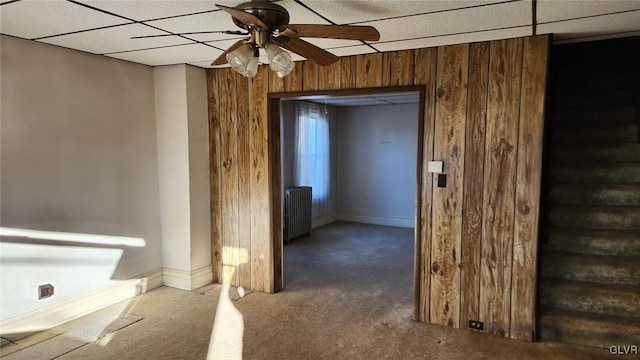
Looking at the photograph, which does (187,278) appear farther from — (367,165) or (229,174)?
(367,165)

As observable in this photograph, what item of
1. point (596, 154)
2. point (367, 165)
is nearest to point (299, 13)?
point (596, 154)

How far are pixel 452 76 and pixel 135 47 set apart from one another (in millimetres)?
2437

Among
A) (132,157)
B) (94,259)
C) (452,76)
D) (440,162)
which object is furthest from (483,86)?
(94,259)

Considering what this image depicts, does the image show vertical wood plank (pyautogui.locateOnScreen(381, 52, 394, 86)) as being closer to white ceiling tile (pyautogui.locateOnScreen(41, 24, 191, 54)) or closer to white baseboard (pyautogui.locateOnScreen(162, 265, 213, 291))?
white ceiling tile (pyautogui.locateOnScreen(41, 24, 191, 54))

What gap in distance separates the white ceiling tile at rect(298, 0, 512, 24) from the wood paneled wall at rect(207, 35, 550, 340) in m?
0.92

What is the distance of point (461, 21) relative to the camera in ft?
8.00

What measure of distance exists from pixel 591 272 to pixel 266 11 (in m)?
3.14

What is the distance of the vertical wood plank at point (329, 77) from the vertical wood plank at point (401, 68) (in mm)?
469

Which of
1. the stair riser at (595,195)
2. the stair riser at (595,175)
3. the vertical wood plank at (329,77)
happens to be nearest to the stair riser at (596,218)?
the stair riser at (595,195)

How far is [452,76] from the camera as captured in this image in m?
3.08

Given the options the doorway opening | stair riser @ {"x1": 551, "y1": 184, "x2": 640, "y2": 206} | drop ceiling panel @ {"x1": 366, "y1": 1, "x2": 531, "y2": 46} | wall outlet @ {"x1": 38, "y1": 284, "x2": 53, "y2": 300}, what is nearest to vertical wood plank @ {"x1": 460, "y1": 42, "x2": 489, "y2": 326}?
drop ceiling panel @ {"x1": 366, "y1": 1, "x2": 531, "y2": 46}

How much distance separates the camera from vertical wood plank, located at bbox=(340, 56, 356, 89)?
3.42 metres

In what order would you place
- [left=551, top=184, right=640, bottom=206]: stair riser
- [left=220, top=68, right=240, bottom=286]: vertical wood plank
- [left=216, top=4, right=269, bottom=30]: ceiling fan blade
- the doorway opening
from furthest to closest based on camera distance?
the doorway opening < [left=220, top=68, right=240, bottom=286]: vertical wood plank < [left=551, top=184, right=640, bottom=206]: stair riser < [left=216, top=4, right=269, bottom=30]: ceiling fan blade

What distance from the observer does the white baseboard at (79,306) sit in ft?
9.88
